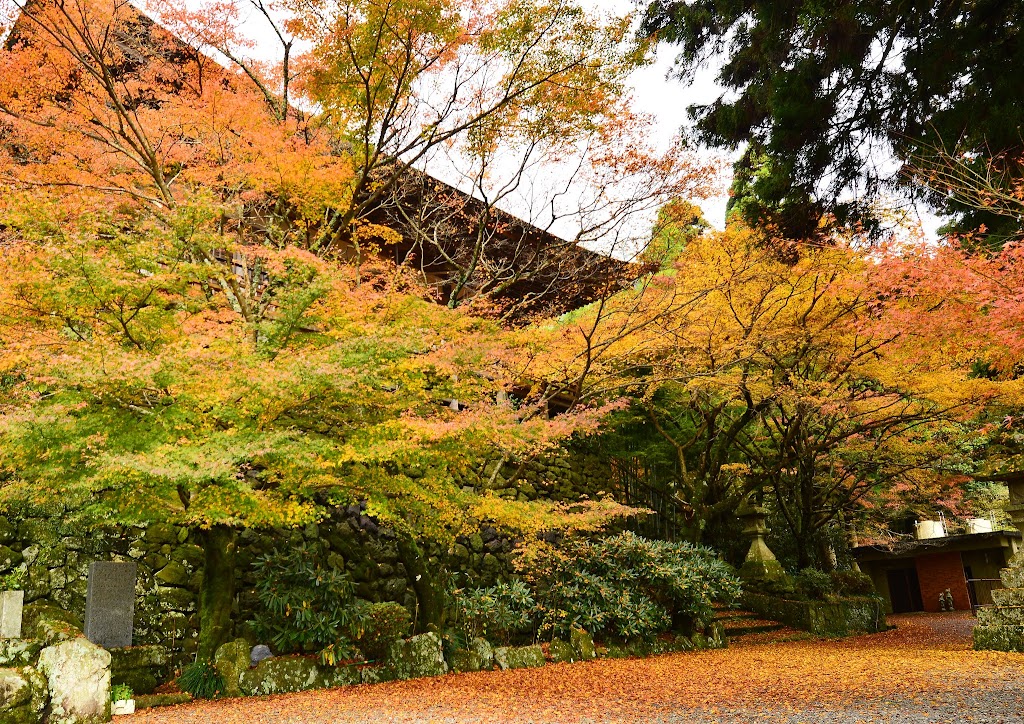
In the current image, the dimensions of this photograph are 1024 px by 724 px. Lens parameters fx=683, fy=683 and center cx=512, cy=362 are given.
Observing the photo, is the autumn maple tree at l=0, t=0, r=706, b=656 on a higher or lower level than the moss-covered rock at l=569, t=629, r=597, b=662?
higher

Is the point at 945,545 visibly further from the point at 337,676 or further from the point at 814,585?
the point at 337,676

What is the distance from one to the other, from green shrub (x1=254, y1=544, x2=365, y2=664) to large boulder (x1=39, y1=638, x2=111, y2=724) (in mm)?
2686

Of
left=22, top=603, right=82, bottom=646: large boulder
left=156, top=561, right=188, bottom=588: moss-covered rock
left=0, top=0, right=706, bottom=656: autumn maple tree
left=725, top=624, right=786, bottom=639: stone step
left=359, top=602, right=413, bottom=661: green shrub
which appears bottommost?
left=725, top=624, right=786, bottom=639: stone step

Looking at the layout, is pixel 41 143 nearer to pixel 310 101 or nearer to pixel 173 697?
pixel 310 101

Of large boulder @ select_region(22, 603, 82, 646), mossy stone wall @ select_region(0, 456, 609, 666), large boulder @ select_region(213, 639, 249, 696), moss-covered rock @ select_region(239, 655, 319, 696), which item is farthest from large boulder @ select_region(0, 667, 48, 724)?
mossy stone wall @ select_region(0, 456, 609, 666)

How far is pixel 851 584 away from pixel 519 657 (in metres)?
9.56

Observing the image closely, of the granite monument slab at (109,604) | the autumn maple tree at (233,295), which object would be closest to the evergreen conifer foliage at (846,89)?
the autumn maple tree at (233,295)

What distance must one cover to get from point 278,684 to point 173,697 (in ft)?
3.26

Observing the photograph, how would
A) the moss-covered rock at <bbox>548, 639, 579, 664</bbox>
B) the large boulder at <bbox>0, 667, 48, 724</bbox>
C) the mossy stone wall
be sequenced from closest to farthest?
the large boulder at <bbox>0, 667, 48, 724</bbox>, the mossy stone wall, the moss-covered rock at <bbox>548, 639, 579, 664</bbox>

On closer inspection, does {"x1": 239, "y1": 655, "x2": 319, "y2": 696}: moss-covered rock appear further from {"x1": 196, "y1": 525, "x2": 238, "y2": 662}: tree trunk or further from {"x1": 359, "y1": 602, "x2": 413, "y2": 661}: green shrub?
{"x1": 359, "y1": 602, "x2": 413, "y2": 661}: green shrub

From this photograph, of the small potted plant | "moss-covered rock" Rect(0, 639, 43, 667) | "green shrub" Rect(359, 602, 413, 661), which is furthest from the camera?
"green shrub" Rect(359, 602, 413, 661)

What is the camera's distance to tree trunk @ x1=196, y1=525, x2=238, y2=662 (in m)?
7.37

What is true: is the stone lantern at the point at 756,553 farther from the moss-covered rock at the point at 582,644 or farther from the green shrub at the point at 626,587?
the moss-covered rock at the point at 582,644

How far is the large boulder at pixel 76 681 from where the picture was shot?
498 centimetres
